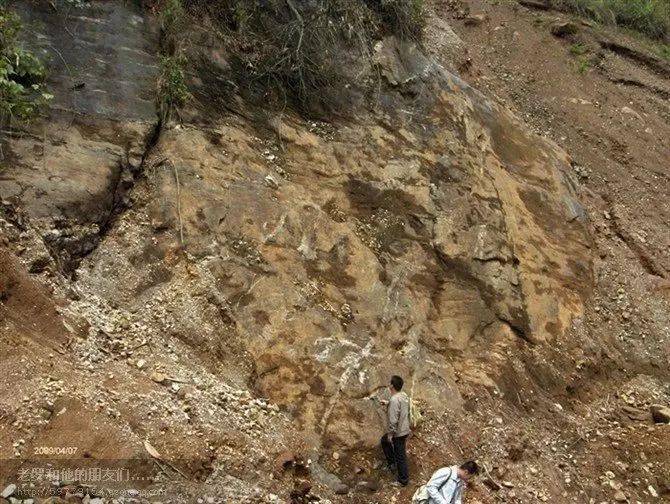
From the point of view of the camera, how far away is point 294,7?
8.58m

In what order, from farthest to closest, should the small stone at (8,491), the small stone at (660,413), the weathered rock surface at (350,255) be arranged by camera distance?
the small stone at (660,413), the weathered rock surface at (350,255), the small stone at (8,491)

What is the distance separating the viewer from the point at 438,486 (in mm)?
4746

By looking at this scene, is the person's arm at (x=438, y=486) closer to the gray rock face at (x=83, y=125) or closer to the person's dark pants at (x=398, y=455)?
the person's dark pants at (x=398, y=455)

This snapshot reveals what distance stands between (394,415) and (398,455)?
1.19 ft

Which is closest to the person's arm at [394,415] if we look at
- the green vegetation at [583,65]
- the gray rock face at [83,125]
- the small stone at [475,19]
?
the gray rock face at [83,125]

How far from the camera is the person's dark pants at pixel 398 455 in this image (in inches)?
219

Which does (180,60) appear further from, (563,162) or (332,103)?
(563,162)

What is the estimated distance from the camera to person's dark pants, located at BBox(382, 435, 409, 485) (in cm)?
556

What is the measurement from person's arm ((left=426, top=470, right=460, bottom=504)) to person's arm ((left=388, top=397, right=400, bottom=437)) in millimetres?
859

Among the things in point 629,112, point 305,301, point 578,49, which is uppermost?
point 578,49

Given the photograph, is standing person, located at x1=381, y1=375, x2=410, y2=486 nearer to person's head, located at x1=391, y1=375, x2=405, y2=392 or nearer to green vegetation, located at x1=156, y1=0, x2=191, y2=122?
person's head, located at x1=391, y1=375, x2=405, y2=392

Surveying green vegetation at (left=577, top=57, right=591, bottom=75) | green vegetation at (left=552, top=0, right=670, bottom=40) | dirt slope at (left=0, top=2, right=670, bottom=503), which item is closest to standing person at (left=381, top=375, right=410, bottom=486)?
Result: dirt slope at (left=0, top=2, right=670, bottom=503)

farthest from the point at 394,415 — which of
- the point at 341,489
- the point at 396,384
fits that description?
the point at 341,489

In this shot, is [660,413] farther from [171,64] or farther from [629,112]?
[629,112]
